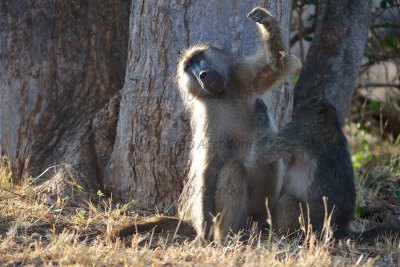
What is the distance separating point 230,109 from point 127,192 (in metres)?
1.52

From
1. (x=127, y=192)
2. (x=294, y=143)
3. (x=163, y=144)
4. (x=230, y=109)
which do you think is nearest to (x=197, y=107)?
(x=230, y=109)

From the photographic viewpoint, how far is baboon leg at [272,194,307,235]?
3.73 m

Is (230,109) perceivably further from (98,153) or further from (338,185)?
(98,153)

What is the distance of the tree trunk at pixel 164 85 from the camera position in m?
4.39

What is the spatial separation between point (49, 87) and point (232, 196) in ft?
8.50

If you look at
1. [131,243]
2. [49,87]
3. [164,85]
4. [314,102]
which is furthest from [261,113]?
[49,87]

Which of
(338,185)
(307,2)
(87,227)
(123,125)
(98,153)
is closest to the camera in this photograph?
(338,185)

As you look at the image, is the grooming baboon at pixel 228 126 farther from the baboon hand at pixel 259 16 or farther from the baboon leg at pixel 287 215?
the baboon leg at pixel 287 215

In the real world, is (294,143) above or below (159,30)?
below

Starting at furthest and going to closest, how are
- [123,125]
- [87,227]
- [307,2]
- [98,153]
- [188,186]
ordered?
1. [307,2]
2. [98,153]
3. [123,125]
4. [188,186]
5. [87,227]

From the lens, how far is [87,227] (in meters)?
3.96

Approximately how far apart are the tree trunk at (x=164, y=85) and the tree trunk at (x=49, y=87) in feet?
1.76

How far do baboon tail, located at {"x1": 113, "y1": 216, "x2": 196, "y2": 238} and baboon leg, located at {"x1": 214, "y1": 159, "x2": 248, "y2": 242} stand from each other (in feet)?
1.19

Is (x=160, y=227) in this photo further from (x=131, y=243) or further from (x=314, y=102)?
(x=314, y=102)
